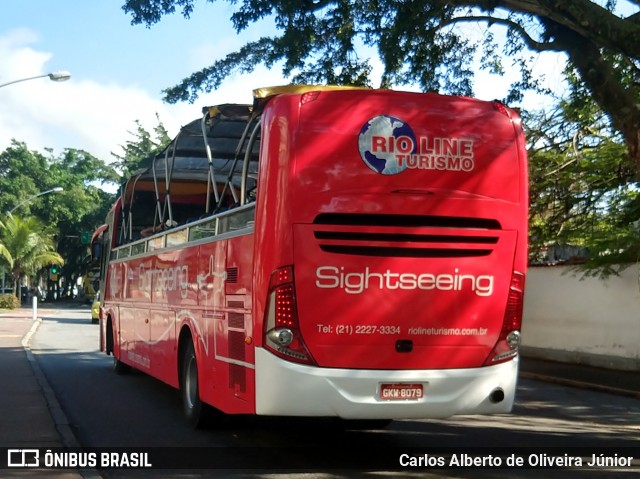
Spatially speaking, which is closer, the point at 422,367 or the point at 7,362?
the point at 422,367

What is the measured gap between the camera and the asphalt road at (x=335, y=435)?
704 cm

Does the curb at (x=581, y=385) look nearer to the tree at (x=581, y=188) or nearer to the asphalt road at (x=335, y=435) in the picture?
the asphalt road at (x=335, y=435)

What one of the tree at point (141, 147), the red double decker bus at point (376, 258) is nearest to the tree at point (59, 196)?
the tree at point (141, 147)

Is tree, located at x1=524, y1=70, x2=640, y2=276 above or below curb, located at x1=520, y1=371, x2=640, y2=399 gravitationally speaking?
above

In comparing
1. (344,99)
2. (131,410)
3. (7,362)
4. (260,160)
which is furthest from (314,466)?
(7,362)

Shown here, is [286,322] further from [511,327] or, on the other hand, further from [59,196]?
Result: [59,196]

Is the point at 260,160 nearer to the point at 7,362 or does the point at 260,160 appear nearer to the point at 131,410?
the point at 131,410

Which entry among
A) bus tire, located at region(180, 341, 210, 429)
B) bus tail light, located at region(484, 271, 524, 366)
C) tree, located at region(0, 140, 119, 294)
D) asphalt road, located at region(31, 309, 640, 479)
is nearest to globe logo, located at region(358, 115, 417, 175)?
bus tail light, located at region(484, 271, 524, 366)

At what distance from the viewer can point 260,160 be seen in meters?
6.96

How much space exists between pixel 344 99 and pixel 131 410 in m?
5.49

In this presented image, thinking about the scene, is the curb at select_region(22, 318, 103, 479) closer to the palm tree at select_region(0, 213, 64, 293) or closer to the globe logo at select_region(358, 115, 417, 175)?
the globe logo at select_region(358, 115, 417, 175)

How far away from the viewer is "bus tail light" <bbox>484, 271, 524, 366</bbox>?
23.0 feet

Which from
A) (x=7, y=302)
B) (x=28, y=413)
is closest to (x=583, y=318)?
(x=28, y=413)

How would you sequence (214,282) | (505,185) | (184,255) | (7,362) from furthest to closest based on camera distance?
(7,362) → (184,255) → (214,282) → (505,185)
